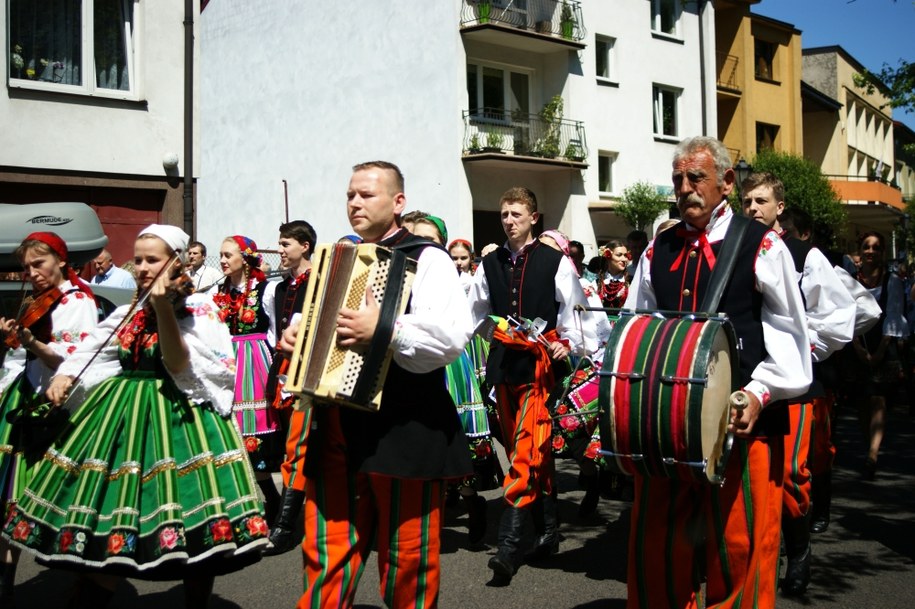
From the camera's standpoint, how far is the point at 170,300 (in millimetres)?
4059

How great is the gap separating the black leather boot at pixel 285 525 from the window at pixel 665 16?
1021 inches

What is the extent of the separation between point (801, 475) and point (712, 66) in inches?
1111

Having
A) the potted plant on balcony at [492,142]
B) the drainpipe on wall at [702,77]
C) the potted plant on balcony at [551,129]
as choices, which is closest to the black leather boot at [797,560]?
the potted plant on balcony at [492,142]

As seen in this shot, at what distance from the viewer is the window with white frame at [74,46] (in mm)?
12758

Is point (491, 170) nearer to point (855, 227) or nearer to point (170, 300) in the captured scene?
point (170, 300)

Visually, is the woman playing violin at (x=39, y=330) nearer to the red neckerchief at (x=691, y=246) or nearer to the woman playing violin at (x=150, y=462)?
the woman playing violin at (x=150, y=462)

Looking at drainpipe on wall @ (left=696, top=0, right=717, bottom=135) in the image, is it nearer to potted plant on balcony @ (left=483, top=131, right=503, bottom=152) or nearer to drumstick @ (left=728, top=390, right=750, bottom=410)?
potted plant on balcony @ (left=483, top=131, right=503, bottom=152)

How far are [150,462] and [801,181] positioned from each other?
3266 cm

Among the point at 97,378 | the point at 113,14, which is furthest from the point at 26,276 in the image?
the point at 113,14

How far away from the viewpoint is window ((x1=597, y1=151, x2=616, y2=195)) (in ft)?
92.0

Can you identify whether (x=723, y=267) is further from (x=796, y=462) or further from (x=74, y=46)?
(x=74, y=46)

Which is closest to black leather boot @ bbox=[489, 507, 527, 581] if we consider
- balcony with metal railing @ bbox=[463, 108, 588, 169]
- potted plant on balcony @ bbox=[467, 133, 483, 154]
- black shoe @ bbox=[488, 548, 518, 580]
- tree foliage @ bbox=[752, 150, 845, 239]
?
black shoe @ bbox=[488, 548, 518, 580]

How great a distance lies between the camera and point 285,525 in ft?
20.3

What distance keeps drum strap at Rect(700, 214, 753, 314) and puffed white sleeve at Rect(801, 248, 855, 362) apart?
3.75 feet
